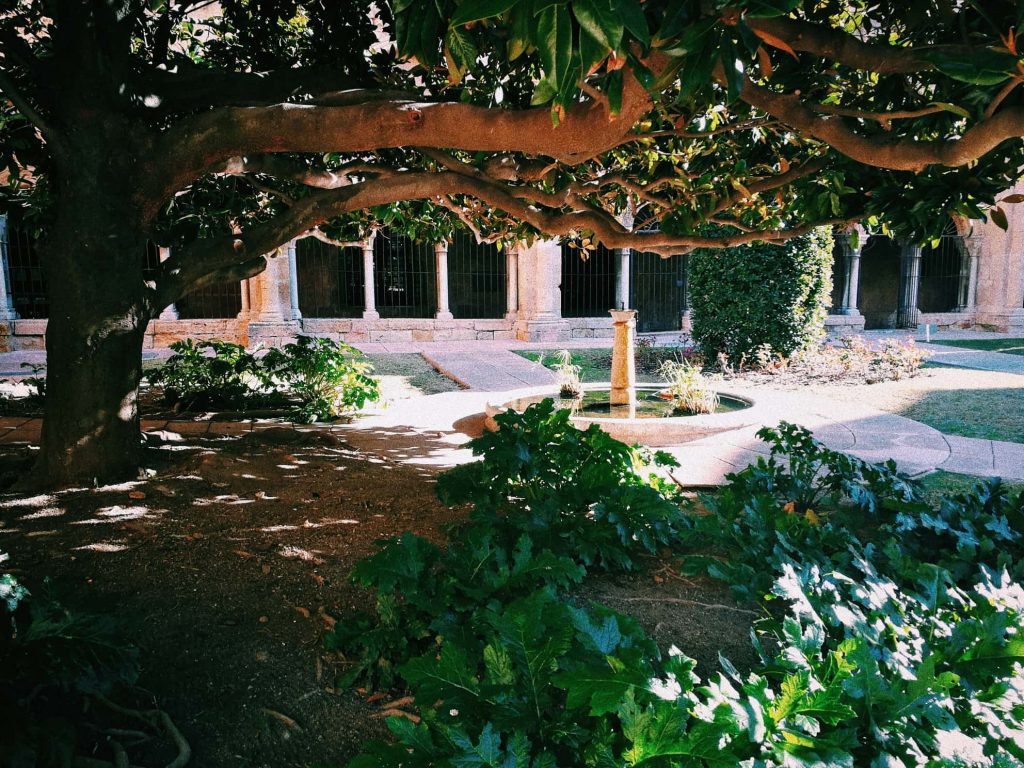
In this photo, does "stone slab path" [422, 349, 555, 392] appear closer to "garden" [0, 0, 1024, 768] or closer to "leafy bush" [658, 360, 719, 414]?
"garden" [0, 0, 1024, 768]

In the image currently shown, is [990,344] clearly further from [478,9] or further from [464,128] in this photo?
[478,9]

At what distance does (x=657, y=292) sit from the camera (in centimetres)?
1991

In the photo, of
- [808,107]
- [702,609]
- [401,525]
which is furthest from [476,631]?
[808,107]

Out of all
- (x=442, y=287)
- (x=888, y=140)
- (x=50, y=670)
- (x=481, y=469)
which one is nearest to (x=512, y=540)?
(x=481, y=469)

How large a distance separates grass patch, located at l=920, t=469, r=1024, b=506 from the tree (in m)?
1.52

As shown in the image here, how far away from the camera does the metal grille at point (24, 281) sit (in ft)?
48.4

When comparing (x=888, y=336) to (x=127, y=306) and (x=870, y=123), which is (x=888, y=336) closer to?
(x=870, y=123)

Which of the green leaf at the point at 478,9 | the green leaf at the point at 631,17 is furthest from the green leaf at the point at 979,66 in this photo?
the green leaf at the point at 478,9

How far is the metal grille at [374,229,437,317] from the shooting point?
18125 millimetres

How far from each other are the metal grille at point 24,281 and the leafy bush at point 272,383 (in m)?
10.7

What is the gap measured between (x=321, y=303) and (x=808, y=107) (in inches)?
686

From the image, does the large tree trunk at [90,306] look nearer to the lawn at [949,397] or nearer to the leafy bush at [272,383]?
the leafy bush at [272,383]

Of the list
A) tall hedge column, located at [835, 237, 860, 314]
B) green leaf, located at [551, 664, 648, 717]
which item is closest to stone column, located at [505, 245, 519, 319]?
tall hedge column, located at [835, 237, 860, 314]

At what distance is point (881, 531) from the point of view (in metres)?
3.01
